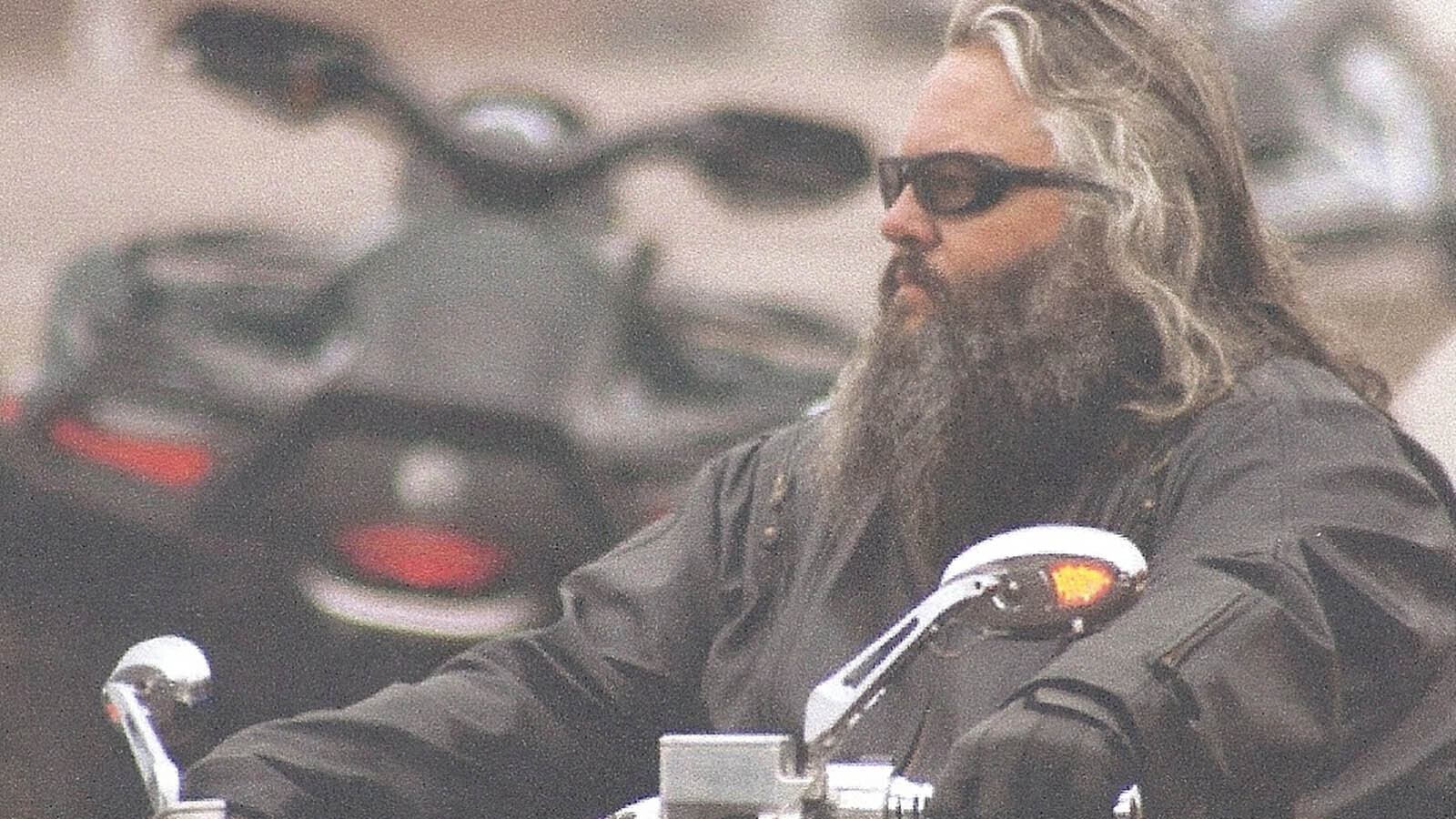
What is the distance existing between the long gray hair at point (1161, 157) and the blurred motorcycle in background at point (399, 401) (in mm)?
882

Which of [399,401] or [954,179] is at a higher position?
[954,179]

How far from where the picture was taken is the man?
218 cm

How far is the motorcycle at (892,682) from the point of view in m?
1.66

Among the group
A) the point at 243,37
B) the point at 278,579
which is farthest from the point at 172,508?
the point at 243,37

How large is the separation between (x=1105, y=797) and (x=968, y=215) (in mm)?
1014

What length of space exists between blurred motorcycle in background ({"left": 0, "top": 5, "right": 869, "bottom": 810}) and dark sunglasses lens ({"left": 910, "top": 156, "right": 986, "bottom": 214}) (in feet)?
3.34

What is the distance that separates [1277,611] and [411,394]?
1.89m

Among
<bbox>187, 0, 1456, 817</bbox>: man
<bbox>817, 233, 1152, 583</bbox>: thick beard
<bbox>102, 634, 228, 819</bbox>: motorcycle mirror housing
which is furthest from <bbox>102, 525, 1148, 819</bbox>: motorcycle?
<bbox>817, 233, 1152, 583</bbox>: thick beard

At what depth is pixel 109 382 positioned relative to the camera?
11.8 feet

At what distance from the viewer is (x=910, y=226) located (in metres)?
2.54

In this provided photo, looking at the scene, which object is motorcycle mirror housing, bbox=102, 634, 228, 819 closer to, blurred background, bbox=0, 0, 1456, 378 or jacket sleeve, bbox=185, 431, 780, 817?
jacket sleeve, bbox=185, 431, 780, 817

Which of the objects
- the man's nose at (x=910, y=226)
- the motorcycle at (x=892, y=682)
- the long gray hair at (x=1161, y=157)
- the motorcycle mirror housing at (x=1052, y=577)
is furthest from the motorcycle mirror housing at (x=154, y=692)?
the long gray hair at (x=1161, y=157)

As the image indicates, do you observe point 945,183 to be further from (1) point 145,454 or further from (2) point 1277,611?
(1) point 145,454

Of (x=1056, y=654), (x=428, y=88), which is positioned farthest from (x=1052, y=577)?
(x=428, y=88)
